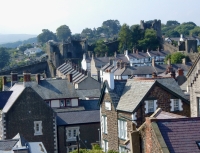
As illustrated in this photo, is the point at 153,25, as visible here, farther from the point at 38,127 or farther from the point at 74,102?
the point at 38,127

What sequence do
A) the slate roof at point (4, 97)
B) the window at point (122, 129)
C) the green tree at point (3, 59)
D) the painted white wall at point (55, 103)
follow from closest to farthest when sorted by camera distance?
the window at point (122, 129), the slate roof at point (4, 97), the painted white wall at point (55, 103), the green tree at point (3, 59)

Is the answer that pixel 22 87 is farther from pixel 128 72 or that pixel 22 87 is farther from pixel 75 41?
pixel 75 41

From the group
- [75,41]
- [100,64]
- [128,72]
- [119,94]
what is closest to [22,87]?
[119,94]

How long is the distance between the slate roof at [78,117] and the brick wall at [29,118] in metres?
1.13

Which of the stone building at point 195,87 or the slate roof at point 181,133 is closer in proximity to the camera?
the slate roof at point 181,133

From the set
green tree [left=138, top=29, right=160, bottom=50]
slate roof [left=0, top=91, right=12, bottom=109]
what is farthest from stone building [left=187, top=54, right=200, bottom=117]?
green tree [left=138, top=29, right=160, bottom=50]

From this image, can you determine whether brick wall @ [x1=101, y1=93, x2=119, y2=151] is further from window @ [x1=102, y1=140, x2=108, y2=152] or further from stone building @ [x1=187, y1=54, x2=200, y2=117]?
stone building @ [x1=187, y1=54, x2=200, y2=117]

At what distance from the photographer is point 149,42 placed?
130125 millimetres

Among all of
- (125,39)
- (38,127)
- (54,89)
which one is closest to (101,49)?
(125,39)

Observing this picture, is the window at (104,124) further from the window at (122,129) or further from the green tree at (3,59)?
the green tree at (3,59)

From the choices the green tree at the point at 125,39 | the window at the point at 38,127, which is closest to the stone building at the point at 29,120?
the window at the point at 38,127

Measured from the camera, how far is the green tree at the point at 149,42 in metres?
130

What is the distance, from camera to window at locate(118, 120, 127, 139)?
32656 mm

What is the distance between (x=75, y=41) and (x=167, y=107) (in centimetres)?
9630
